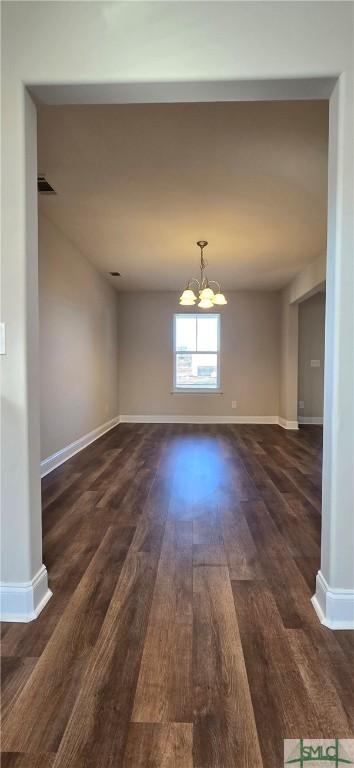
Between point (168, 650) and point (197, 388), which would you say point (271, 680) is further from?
point (197, 388)

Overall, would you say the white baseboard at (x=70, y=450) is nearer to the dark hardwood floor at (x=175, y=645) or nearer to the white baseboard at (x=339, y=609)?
the dark hardwood floor at (x=175, y=645)

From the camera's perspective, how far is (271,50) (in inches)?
56.6

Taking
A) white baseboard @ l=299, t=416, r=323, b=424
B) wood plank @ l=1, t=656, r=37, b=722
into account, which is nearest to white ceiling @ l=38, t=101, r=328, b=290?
wood plank @ l=1, t=656, r=37, b=722

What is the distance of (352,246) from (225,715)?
1.64 metres

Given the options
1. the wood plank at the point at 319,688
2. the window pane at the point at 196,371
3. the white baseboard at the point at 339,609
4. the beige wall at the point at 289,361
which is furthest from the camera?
the window pane at the point at 196,371

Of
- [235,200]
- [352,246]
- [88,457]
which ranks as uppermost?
[235,200]

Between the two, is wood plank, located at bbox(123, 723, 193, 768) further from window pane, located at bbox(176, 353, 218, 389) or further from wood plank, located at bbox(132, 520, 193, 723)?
window pane, located at bbox(176, 353, 218, 389)

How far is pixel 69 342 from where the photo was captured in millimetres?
4441

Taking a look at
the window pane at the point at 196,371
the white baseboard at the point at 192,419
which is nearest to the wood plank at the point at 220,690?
the white baseboard at the point at 192,419

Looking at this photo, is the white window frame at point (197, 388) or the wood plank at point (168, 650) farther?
the white window frame at point (197, 388)

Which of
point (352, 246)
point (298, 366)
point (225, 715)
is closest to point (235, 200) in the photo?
point (352, 246)

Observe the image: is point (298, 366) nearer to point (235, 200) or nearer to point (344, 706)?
point (235, 200)

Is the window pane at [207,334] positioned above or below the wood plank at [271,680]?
above

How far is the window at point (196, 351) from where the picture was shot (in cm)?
722
